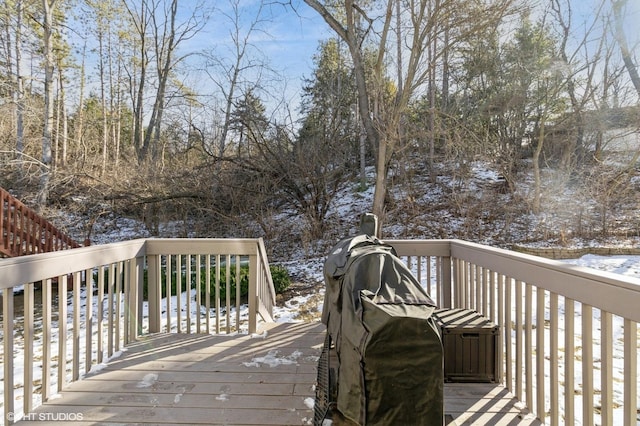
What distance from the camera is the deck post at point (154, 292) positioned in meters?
3.08

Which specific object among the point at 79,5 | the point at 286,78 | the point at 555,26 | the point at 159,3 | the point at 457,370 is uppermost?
the point at 159,3

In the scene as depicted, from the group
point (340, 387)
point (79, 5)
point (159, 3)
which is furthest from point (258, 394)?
point (159, 3)

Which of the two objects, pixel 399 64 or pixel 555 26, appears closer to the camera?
pixel 399 64

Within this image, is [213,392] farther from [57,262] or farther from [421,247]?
[421,247]

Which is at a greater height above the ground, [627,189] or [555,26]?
[555,26]

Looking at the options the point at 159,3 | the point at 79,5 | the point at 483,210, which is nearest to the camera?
the point at 483,210

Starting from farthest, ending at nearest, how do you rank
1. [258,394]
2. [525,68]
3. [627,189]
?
[525,68]
[627,189]
[258,394]

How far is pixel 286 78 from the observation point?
9430 millimetres

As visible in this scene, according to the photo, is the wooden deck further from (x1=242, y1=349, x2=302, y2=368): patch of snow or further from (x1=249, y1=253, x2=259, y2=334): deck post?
(x1=249, y1=253, x2=259, y2=334): deck post

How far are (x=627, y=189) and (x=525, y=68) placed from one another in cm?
450

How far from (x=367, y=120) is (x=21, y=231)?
758 centimetres

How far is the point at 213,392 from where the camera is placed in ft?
6.92

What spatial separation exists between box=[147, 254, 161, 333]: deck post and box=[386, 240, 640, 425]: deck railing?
2309 mm

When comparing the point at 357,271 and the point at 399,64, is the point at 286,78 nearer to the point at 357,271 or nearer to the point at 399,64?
the point at 399,64
